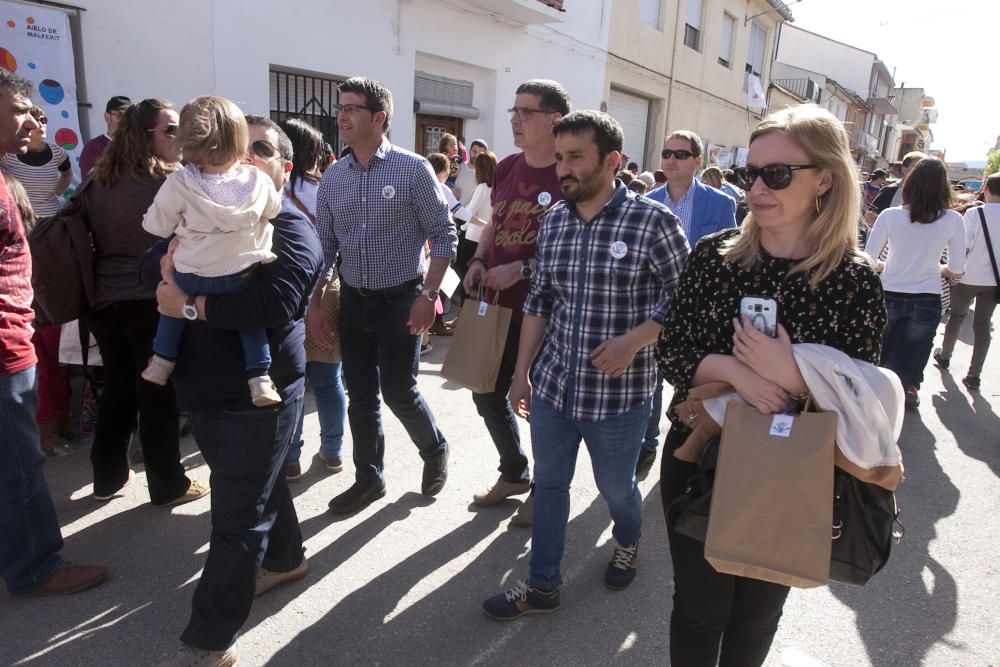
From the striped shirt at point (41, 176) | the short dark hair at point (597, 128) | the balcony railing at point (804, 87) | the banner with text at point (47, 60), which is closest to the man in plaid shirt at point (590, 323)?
the short dark hair at point (597, 128)

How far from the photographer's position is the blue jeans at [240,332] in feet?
6.82

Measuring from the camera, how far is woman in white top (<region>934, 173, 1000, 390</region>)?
18.6 feet

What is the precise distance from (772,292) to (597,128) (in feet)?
3.13

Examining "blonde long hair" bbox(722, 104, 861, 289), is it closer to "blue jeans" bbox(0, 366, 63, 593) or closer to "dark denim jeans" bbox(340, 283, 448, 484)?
"dark denim jeans" bbox(340, 283, 448, 484)

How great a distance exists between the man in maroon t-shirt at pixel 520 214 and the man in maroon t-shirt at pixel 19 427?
182cm

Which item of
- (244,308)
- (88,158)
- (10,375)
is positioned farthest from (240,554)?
(88,158)

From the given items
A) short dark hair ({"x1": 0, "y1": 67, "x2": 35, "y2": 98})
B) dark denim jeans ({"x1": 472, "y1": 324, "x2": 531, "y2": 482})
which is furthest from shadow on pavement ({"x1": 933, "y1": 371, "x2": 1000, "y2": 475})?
short dark hair ({"x1": 0, "y1": 67, "x2": 35, "y2": 98})

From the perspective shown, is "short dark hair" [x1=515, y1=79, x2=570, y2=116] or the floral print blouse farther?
"short dark hair" [x1=515, y1=79, x2=570, y2=116]

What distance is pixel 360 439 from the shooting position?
346 centimetres

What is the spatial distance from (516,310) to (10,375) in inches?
80.4

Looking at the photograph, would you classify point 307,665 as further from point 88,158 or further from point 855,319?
point 88,158

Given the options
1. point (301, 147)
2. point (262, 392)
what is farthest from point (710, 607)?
point (301, 147)

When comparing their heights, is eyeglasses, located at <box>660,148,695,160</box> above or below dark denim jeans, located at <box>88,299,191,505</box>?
above

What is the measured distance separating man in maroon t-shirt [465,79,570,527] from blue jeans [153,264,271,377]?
1.22m
